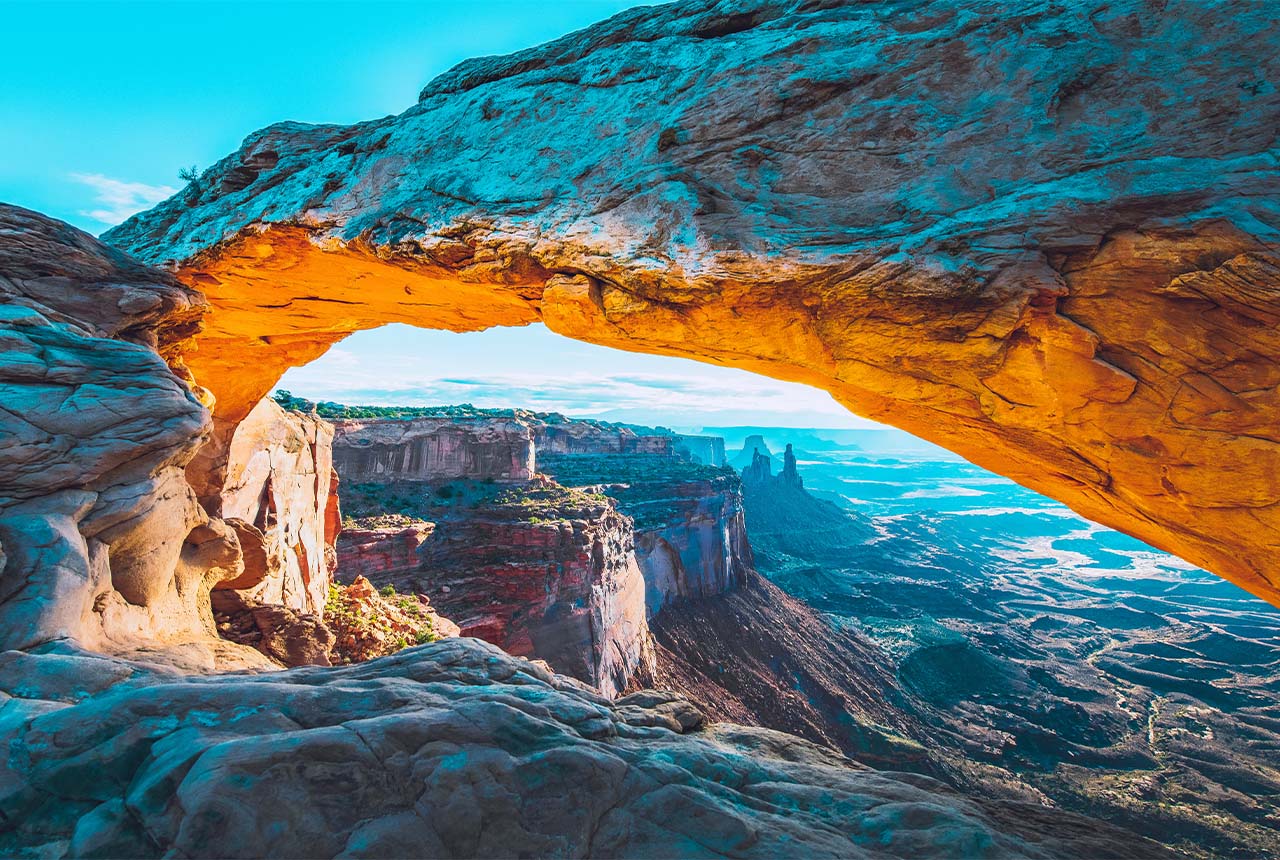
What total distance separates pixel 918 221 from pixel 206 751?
296 inches

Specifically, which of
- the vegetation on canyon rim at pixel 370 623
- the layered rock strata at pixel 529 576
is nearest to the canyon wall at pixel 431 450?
the layered rock strata at pixel 529 576

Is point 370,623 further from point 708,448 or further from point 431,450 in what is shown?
point 708,448

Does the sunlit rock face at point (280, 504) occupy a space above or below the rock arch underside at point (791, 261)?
below

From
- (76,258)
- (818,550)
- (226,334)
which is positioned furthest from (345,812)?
(818,550)

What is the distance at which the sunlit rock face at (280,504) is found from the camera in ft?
37.2

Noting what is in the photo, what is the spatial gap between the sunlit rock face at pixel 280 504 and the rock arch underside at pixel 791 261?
10.7 feet

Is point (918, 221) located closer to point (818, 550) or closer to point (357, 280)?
point (357, 280)

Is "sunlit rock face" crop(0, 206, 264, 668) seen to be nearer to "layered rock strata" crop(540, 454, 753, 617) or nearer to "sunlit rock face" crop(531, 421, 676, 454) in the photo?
"layered rock strata" crop(540, 454, 753, 617)

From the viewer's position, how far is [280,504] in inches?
554

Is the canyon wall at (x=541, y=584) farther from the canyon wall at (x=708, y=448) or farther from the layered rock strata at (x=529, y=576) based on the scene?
the canyon wall at (x=708, y=448)

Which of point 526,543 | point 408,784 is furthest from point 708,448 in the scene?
point 408,784

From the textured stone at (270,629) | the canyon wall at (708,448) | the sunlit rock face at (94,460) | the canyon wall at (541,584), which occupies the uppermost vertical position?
the sunlit rock face at (94,460)

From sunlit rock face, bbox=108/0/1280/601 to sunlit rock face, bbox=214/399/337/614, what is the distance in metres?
5.41

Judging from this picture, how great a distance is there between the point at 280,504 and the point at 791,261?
14.0 m
